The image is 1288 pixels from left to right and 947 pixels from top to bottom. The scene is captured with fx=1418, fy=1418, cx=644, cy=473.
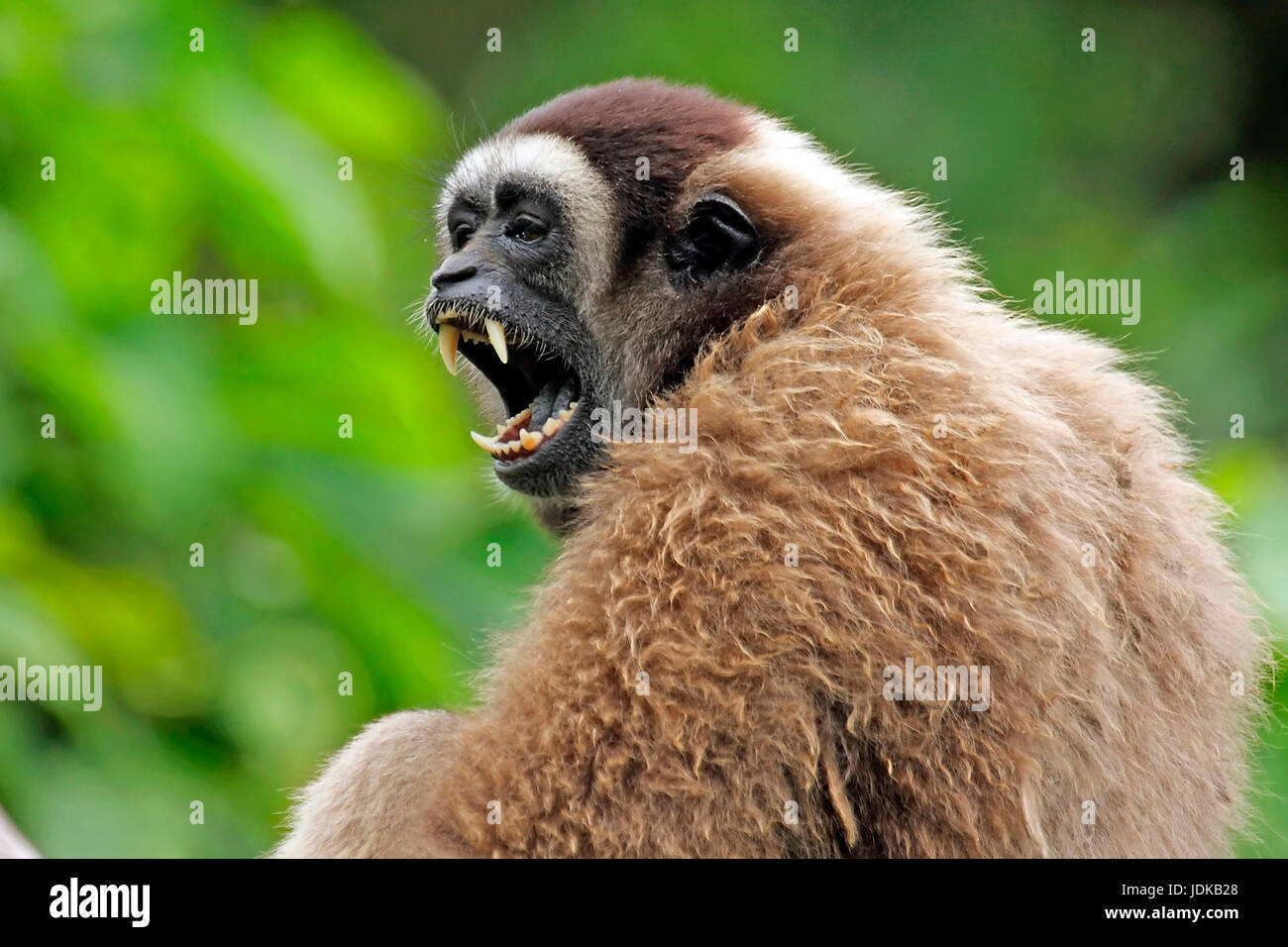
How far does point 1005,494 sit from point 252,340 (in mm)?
4287

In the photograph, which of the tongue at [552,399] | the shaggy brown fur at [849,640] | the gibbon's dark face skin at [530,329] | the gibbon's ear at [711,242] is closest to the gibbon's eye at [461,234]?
the gibbon's dark face skin at [530,329]

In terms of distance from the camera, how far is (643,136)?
176 inches

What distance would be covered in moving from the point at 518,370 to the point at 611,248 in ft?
1.97

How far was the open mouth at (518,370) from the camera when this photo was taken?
4512mm

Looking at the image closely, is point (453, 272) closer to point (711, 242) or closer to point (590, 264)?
point (590, 264)

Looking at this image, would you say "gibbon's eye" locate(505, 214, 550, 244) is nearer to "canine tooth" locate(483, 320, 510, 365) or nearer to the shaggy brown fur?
"canine tooth" locate(483, 320, 510, 365)

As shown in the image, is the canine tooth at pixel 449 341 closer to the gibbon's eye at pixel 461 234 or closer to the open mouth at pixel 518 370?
the open mouth at pixel 518 370

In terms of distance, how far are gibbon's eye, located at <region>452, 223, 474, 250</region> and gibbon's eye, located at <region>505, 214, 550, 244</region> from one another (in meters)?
0.27

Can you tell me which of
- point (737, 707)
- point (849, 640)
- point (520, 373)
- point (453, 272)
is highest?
point (453, 272)

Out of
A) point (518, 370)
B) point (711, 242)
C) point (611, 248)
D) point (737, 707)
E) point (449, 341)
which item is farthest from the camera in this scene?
point (518, 370)

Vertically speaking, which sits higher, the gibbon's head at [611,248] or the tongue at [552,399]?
the gibbon's head at [611,248]

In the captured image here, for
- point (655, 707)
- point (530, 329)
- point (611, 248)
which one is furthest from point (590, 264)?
point (655, 707)

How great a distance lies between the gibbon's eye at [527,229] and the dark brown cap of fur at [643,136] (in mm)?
272

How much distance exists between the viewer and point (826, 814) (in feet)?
11.1
